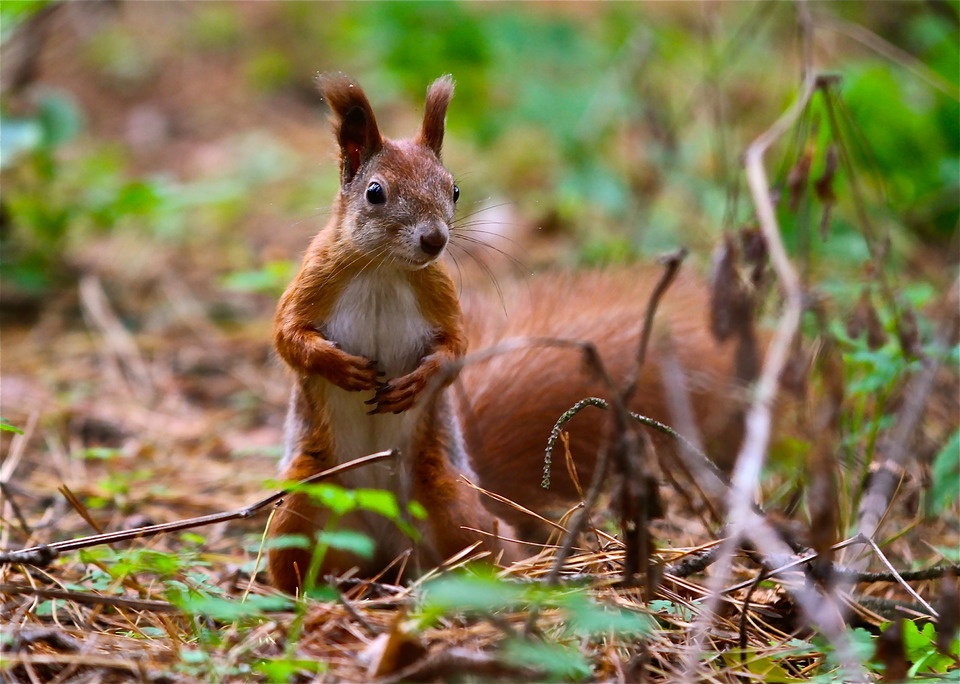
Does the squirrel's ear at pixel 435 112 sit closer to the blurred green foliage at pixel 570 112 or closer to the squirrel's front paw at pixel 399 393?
the squirrel's front paw at pixel 399 393

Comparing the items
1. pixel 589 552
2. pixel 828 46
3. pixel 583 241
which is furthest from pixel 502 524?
pixel 828 46

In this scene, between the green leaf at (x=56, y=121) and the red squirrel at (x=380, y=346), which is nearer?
the red squirrel at (x=380, y=346)

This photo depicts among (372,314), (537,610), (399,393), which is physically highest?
(372,314)

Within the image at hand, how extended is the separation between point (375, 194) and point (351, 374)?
37 centimetres

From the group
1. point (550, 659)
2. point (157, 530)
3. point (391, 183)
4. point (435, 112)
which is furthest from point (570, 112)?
point (550, 659)

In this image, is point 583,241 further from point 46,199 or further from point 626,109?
point 46,199

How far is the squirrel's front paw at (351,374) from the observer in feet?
6.15

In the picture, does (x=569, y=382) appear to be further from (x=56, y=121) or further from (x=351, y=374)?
(x=56, y=121)

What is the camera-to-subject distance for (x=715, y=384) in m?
2.43

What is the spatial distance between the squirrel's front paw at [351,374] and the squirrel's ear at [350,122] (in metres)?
0.42

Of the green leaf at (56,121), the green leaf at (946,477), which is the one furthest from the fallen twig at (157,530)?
the green leaf at (56,121)

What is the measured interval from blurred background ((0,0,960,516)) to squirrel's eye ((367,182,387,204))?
0.43 m

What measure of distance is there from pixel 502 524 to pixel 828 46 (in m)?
5.04

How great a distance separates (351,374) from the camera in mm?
1874
